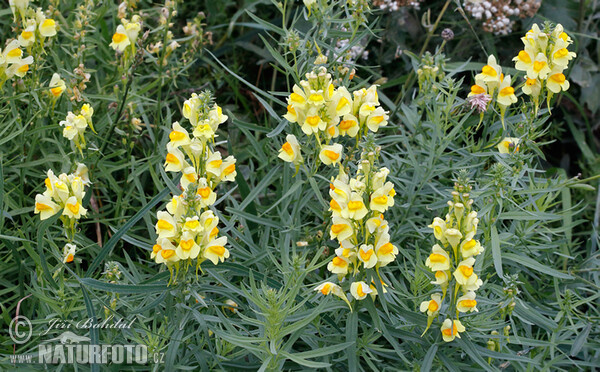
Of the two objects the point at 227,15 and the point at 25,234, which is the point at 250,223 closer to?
the point at 25,234

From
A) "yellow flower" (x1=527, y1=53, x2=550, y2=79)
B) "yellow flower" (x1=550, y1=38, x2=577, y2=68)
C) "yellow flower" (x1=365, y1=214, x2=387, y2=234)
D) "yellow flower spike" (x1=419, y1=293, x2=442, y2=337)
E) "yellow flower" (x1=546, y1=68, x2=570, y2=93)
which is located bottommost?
"yellow flower spike" (x1=419, y1=293, x2=442, y2=337)

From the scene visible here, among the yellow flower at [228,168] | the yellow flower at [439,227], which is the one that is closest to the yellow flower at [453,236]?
the yellow flower at [439,227]

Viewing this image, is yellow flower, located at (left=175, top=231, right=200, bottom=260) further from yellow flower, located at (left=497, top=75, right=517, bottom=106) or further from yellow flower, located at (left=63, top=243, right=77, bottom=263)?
yellow flower, located at (left=497, top=75, right=517, bottom=106)

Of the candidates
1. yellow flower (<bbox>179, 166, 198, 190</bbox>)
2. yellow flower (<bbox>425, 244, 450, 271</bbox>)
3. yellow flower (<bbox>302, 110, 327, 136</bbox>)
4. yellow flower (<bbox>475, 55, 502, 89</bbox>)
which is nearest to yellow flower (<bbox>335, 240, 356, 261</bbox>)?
yellow flower (<bbox>425, 244, 450, 271</bbox>)

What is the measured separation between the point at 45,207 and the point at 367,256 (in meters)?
1.12

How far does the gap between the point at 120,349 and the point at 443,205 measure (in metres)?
1.34

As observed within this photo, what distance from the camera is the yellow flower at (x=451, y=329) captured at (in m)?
1.92

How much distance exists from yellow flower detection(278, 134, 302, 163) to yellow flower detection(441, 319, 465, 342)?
792 mm

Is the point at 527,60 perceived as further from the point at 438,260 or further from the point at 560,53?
the point at 438,260

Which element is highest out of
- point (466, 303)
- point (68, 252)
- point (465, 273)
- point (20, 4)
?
point (20, 4)

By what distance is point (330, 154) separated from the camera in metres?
2.21

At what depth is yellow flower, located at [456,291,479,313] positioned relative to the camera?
6.26 feet

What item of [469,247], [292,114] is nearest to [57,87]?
[292,114]

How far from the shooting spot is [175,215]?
6.32 ft
